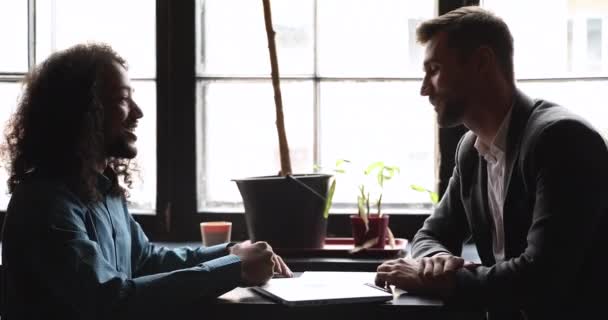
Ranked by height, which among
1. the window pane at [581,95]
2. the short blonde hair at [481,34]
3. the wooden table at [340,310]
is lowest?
the wooden table at [340,310]

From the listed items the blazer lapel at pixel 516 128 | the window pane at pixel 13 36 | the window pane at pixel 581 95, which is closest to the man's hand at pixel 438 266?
the blazer lapel at pixel 516 128

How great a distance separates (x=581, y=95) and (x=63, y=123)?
1.79 metres

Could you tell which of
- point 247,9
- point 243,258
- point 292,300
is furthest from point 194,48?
point 292,300

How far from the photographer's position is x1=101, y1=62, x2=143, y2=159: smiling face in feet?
6.41

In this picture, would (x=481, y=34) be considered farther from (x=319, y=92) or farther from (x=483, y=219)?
(x=319, y=92)

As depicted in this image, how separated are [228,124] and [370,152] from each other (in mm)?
553

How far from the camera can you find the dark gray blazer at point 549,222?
1683 mm

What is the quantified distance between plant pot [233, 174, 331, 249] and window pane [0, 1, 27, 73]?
1.10 meters

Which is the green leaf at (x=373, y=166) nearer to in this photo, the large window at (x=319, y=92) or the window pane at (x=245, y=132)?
the large window at (x=319, y=92)

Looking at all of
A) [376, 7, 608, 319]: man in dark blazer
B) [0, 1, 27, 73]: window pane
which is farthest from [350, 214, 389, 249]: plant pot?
[0, 1, 27, 73]: window pane

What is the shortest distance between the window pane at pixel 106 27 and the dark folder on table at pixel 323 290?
120 cm

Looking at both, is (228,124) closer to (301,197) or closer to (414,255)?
(301,197)

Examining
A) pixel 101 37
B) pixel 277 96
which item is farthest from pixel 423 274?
pixel 101 37

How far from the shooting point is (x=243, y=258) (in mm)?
1831
